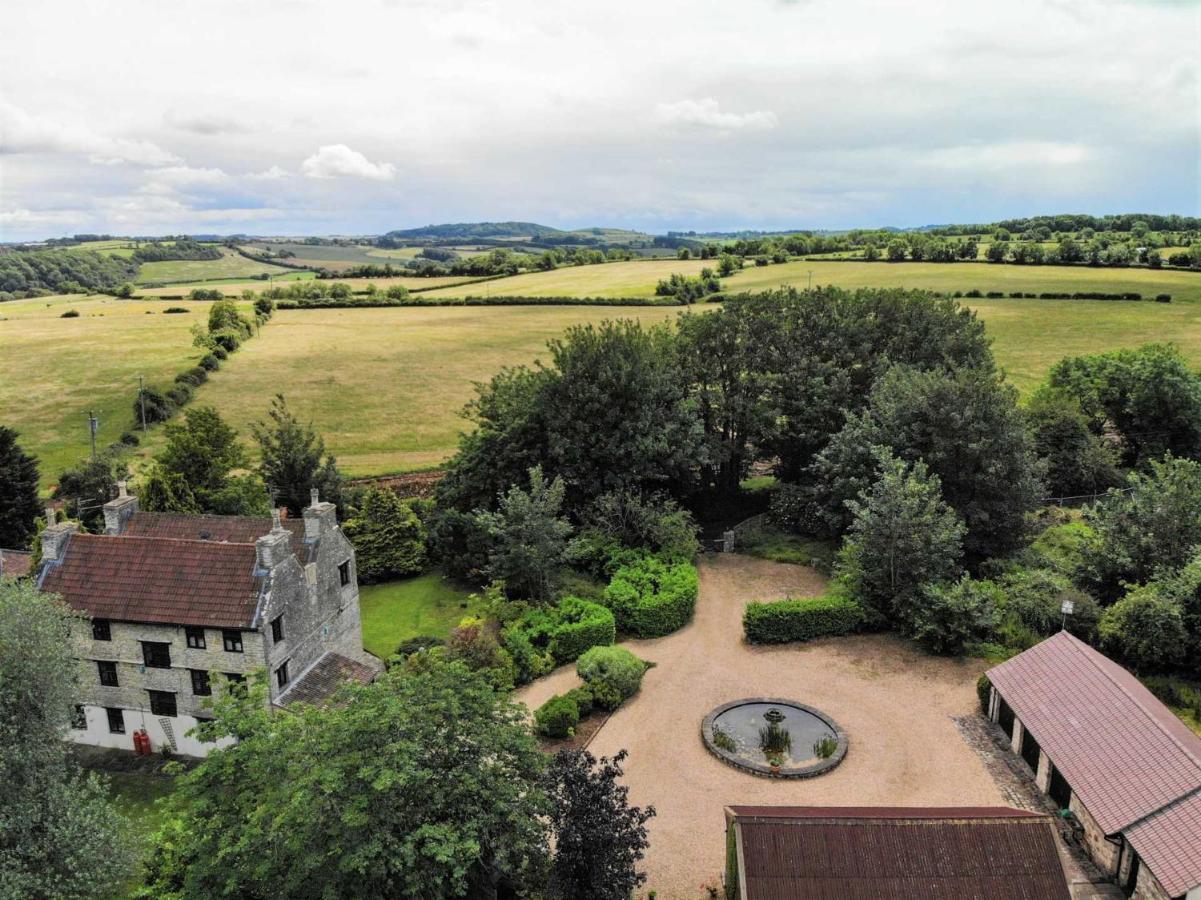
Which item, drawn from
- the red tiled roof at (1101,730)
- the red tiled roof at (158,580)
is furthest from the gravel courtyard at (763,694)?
the red tiled roof at (158,580)

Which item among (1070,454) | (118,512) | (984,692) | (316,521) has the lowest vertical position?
(984,692)

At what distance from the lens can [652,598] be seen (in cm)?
3534

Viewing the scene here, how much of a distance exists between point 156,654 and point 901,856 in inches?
924

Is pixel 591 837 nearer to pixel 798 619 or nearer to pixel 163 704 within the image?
pixel 163 704

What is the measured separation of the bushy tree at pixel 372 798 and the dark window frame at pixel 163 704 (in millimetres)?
8804

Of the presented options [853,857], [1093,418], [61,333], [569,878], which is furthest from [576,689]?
[61,333]

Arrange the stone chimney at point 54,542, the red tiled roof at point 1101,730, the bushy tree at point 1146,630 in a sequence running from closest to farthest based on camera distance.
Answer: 1. the red tiled roof at point 1101,730
2. the stone chimney at point 54,542
3. the bushy tree at point 1146,630

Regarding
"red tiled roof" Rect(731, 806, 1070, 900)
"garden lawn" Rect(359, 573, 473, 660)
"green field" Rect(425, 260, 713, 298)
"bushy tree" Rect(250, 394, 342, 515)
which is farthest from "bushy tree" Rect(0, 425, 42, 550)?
"green field" Rect(425, 260, 713, 298)

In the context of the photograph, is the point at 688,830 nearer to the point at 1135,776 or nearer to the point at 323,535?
the point at 1135,776

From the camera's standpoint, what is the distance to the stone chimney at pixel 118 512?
31938mm

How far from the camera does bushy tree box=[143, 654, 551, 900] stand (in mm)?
16344

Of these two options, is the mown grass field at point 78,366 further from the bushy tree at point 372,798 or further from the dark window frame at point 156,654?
the bushy tree at point 372,798

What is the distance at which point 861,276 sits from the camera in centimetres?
10419

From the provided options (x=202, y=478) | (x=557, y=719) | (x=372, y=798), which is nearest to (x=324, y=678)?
(x=557, y=719)
